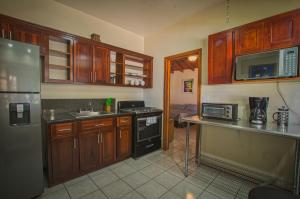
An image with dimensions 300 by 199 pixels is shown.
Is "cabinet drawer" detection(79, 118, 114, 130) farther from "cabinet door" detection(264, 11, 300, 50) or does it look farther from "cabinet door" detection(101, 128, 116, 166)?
"cabinet door" detection(264, 11, 300, 50)

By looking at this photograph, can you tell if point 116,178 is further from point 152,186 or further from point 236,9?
point 236,9

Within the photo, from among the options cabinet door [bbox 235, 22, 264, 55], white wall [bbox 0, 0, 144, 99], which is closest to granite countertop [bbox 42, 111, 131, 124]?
white wall [bbox 0, 0, 144, 99]

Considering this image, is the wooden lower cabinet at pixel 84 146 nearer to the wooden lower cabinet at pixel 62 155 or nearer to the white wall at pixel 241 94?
the wooden lower cabinet at pixel 62 155

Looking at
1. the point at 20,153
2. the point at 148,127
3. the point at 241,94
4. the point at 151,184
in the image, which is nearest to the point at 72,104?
the point at 20,153

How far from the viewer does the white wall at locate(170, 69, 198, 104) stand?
20.5ft

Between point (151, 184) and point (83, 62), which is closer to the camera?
point (151, 184)

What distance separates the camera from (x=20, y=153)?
153cm

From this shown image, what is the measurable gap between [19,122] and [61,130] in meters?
0.48

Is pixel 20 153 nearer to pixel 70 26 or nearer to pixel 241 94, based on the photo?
pixel 70 26

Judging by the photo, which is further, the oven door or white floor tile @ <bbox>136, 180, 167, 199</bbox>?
the oven door

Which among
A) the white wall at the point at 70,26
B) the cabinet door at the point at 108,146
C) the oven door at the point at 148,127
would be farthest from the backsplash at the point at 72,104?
the oven door at the point at 148,127

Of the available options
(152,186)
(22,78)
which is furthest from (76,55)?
(152,186)

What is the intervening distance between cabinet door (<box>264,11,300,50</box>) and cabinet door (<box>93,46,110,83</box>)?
256 cm

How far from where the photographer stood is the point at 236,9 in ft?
7.21
